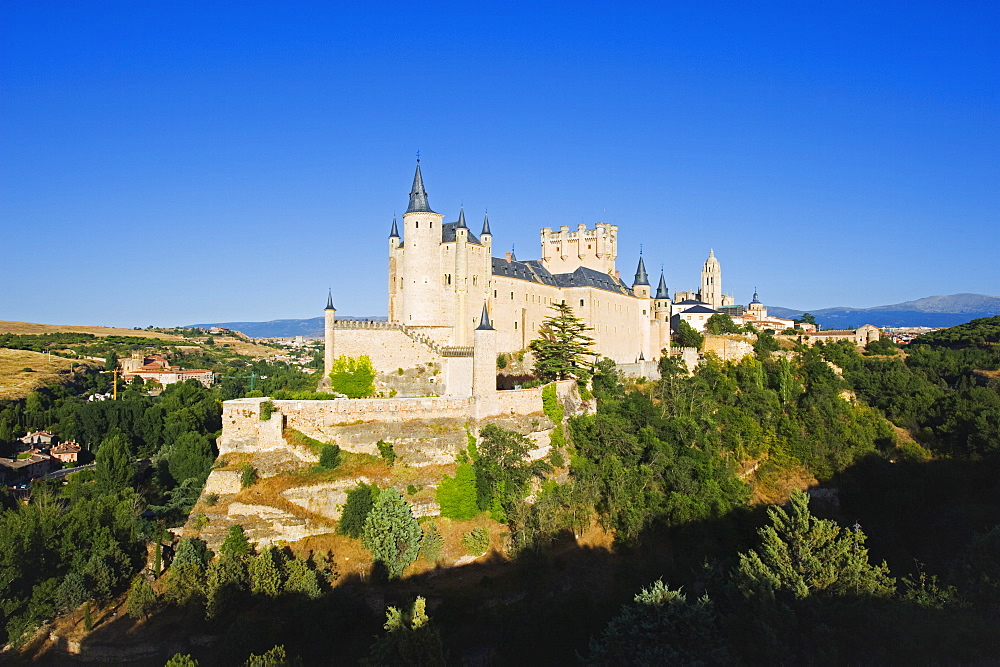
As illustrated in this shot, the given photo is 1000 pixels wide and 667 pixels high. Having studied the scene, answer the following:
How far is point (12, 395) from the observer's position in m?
64.4

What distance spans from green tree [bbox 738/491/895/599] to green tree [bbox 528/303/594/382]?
1712 cm

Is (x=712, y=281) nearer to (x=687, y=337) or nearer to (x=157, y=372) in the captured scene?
(x=687, y=337)

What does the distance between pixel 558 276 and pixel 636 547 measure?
87.6ft

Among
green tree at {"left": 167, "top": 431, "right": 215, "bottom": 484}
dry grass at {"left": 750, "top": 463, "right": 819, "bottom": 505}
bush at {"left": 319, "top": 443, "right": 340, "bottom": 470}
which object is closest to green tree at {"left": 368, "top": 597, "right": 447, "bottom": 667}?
bush at {"left": 319, "top": 443, "right": 340, "bottom": 470}

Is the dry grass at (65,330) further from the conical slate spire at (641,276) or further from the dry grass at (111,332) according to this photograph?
the conical slate spire at (641,276)

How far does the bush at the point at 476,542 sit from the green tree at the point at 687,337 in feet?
105

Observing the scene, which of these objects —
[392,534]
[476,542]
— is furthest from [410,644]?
[476,542]

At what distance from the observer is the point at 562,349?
44031mm

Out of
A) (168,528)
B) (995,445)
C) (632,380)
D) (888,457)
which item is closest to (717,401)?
(632,380)

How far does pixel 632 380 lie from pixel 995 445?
73.8 feet

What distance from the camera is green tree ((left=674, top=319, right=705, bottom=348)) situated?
58.1 metres

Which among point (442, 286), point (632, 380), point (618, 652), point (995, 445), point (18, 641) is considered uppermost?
point (442, 286)

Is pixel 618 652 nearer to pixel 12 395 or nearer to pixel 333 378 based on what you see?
pixel 333 378

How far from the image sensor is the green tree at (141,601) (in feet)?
92.5
